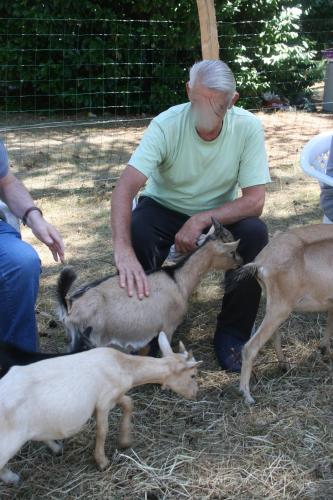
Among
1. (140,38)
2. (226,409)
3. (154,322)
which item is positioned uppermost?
(140,38)

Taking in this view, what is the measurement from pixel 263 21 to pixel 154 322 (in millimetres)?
7909

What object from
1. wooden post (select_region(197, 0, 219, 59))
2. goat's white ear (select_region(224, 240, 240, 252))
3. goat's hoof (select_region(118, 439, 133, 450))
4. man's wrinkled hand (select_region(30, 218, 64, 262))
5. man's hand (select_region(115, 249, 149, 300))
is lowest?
goat's hoof (select_region(118, 439, 133, 450))

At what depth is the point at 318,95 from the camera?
1247 centimetres

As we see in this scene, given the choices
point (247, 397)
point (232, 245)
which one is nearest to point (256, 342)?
point (247, 397)

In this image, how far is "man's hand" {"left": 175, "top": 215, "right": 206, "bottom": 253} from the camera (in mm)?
3492

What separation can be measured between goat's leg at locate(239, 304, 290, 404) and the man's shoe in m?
0.23

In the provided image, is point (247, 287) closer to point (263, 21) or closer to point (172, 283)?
point (172, 283)

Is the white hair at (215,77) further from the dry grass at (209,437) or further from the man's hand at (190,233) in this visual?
the dry grass at (209,437)

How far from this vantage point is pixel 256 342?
3.20 metres

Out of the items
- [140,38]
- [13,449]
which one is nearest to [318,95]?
[140,38]

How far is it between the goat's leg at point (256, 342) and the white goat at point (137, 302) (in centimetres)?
41

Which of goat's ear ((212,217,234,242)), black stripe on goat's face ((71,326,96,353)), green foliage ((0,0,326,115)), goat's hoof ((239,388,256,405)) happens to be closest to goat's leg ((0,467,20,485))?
black stripe on goat's face ((71,326,96,353))

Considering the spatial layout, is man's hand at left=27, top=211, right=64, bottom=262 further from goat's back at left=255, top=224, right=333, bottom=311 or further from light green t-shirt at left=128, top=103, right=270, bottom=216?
goat's back at left=255, top=224, right=333, bottom=311

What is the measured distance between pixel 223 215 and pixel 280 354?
850 mm
